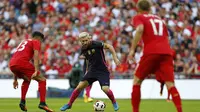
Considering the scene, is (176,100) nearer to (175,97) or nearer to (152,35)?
(175,97)

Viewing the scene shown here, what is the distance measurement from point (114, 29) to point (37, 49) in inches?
623

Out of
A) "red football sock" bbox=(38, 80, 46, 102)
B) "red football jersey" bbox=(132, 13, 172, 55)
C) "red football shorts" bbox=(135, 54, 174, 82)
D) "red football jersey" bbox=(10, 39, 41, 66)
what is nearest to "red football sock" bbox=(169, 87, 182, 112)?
"red football shorts" bbox=(135, 54, 174, 82)

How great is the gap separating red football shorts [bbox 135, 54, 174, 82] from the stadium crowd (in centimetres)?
1575

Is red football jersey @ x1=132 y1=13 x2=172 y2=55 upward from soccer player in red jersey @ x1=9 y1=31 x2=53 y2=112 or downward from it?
upward

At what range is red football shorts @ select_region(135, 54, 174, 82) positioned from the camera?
1438cm

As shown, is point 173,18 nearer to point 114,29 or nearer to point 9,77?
point 114,29

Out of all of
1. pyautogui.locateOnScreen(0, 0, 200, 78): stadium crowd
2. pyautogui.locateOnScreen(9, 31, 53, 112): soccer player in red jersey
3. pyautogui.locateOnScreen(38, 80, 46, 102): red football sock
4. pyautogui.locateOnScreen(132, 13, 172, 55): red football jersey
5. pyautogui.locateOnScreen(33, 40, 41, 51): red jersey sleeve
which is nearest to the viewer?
pyautogui.locateOnScreen(132, 13, 172, 55): red football jersey

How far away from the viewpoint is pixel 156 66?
1458 cm

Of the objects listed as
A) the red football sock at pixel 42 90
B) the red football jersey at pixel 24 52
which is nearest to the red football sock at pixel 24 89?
the red football sock at pixel 42 90

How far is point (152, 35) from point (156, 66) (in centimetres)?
71

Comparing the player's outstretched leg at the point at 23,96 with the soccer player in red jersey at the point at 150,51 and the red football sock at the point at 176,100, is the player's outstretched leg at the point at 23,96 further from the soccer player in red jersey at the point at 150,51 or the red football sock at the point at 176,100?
the red football sock at the point at 176,100

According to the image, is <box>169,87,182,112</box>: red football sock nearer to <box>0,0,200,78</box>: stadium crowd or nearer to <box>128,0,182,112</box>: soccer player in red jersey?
<box>128,0,182,112</box>: soccer player in red jersey

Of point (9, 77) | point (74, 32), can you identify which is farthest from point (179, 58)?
point (9, 77)

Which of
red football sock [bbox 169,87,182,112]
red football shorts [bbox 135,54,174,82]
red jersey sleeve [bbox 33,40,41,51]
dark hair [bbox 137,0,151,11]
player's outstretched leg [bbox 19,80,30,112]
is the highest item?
dark hair [bbox 137,0,151,11]
